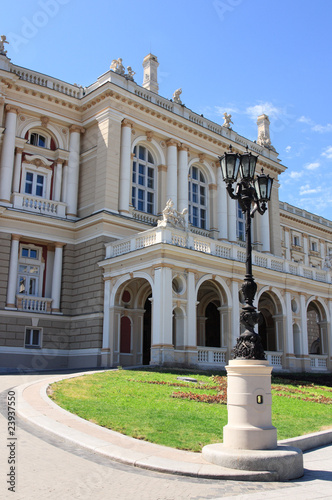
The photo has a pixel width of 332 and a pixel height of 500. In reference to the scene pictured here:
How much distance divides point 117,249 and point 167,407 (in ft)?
60.8

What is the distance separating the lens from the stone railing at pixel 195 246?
28453 mm

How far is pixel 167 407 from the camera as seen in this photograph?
14188mm

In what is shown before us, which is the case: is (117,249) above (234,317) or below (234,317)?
above

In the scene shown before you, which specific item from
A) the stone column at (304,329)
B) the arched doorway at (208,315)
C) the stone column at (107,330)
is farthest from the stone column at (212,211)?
the stone column at (107,330)

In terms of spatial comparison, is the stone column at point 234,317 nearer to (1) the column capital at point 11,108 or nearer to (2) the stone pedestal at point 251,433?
(1) the column capital at point 11,108

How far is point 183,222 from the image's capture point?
3067cm

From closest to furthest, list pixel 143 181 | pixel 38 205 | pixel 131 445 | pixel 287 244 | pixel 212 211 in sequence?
pixel 131 445
pixel 38 205
pixel 143 181
pixel 212 211
pixel 287 244

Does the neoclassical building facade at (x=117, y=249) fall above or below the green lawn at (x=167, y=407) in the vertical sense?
above

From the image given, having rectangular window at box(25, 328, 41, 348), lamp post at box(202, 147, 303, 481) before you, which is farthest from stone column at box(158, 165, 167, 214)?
lamp post at box(202, 147, 303, 481)

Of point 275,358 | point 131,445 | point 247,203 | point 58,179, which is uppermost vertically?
point 58,179

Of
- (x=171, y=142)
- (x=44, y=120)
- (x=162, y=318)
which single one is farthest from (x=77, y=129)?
(x=162, y=318)

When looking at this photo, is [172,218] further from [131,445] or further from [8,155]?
[131,445]

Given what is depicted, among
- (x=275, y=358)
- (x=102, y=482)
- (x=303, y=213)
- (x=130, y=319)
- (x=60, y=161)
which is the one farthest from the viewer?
(x=303, y=213)

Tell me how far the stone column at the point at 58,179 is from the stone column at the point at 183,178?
362 inches
